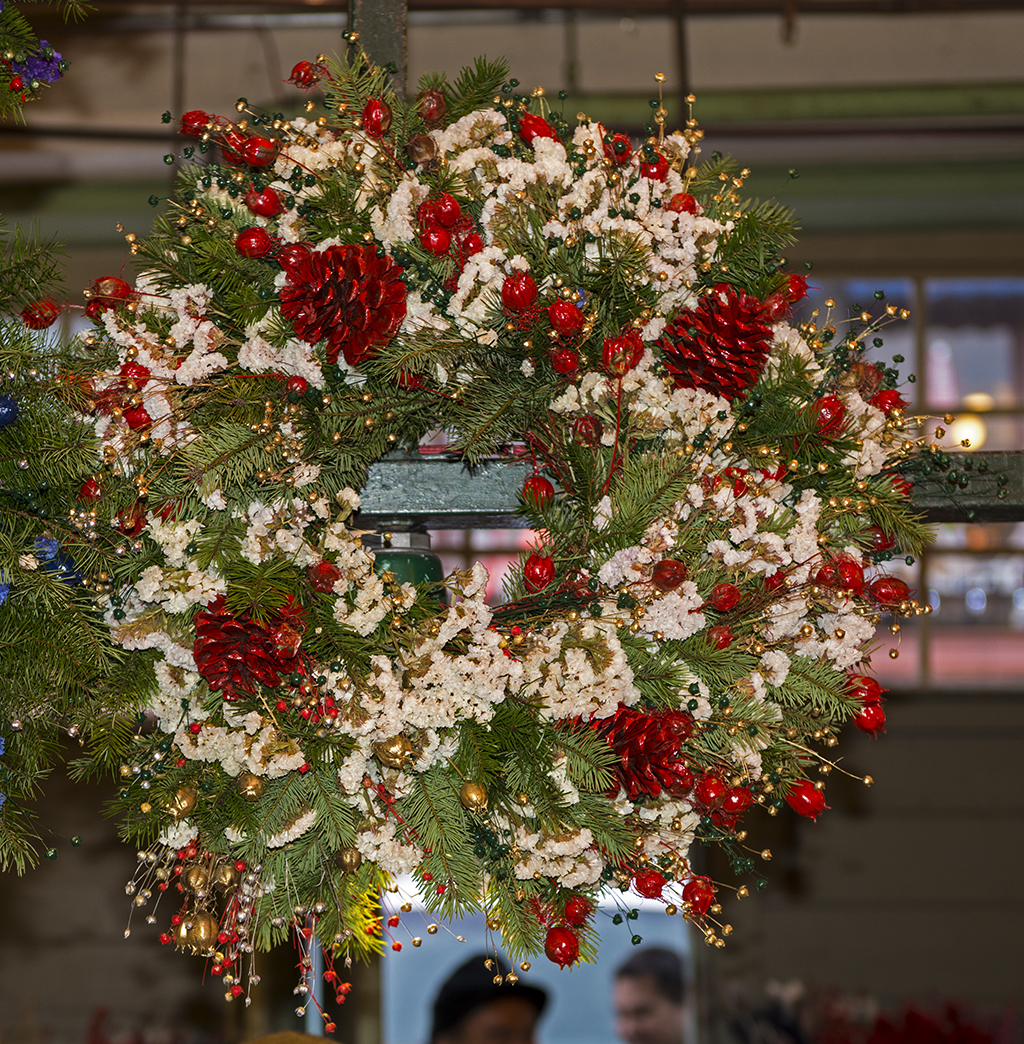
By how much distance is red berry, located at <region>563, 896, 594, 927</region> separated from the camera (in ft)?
4.01

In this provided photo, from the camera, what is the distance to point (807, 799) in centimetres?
128

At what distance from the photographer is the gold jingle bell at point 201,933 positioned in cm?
117

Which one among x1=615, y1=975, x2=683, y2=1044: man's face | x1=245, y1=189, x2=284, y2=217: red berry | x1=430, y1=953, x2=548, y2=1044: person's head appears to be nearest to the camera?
x1=245, y1=189, x2=284, y2=217: red berry

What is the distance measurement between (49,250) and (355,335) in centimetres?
39

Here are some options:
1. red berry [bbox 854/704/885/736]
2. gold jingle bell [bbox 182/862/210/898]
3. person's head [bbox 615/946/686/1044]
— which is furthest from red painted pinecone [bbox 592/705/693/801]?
person's head [bbox 615/946/686/1044]

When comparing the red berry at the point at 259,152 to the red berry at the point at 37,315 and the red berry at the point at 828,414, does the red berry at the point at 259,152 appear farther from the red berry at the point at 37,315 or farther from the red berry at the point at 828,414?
the red berry at the point at 828,414

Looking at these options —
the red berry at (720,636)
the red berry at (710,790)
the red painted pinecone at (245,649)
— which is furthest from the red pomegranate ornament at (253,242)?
the red berry at (710,790)

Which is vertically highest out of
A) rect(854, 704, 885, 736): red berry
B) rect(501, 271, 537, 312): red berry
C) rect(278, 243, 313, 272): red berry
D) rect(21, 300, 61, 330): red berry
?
rect(278, 243, 313, 272): red berry

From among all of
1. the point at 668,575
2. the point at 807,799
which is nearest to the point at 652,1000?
the point at 807,799

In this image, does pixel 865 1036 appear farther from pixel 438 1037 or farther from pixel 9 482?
pixel 9 482

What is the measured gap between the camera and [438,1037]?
10.5ft

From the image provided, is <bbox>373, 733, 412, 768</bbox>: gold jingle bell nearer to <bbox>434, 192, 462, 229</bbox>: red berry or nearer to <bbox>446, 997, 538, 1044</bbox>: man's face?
<bbox>434, 192, 462, 229</bbox>: red berry

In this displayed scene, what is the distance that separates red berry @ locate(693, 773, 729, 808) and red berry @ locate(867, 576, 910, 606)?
304 mm

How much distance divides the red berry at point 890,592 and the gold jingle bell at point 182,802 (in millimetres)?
823
